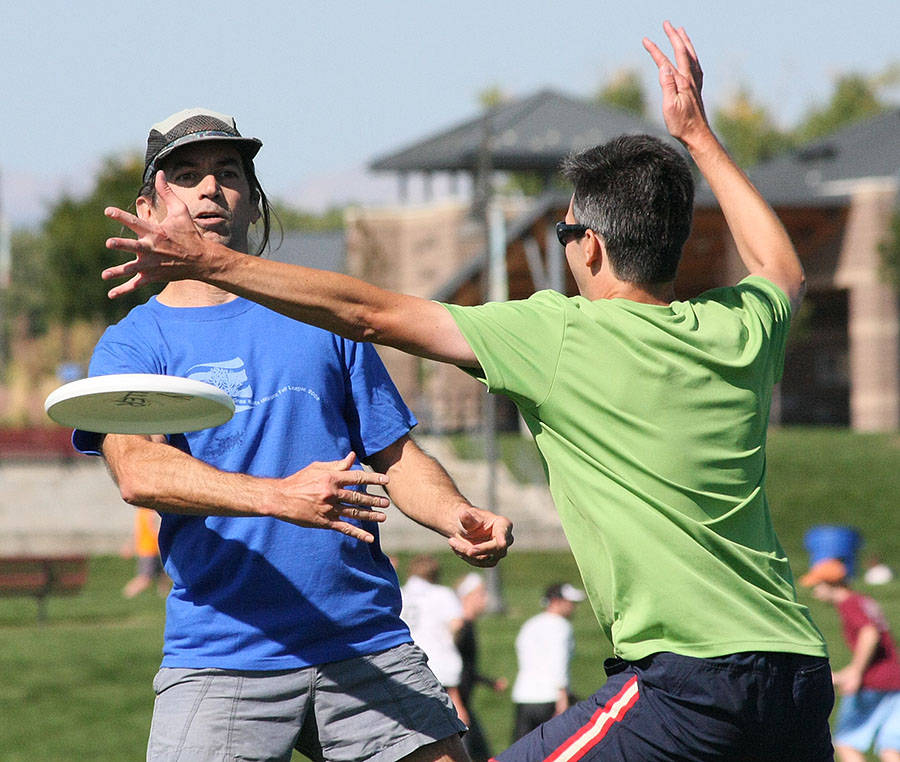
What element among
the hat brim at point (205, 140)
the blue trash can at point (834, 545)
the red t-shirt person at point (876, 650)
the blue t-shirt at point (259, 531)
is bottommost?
the red t-shirt person at point (876, 650)

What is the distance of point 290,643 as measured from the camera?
3678 millimetres

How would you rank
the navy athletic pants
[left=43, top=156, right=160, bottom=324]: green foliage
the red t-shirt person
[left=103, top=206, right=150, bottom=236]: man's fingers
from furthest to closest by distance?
1. [left=43, top=156, right=160, bottom=324]: green foliage
2. the red t-shirt person
3. the navy athletic pants
4. [left=103, top=206, right=150, bottom=236]: man's fingers

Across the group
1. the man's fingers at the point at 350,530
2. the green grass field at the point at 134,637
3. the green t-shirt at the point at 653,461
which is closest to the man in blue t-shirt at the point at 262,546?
the man's fingers at the point at 350,530

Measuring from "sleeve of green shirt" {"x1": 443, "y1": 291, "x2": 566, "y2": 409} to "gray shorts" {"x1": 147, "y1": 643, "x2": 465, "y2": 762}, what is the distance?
3.22ft

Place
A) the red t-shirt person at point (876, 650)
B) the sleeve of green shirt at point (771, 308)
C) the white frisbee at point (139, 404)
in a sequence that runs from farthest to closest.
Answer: the red t-shirt person at point (876, 650)
the sleeve of green shirt at point (771, 308)
the white frisbee at point (139, 404)

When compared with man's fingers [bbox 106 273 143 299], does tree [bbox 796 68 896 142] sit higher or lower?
higher

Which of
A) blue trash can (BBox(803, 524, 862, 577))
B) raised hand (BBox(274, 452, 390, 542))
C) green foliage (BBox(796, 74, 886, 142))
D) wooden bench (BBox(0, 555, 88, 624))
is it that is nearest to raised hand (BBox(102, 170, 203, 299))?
raised hand (BBox(274, 452, 390, 542))

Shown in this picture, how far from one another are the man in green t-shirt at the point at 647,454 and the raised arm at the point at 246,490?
38cm

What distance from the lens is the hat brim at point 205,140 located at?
3852 millimetres

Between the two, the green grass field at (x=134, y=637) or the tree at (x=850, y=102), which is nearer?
the green grass field at (x=134, y=637)

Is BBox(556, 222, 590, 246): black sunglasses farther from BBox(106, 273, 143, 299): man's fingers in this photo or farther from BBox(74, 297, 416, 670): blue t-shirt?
BBox(106, 273, 143, 299): man's fingers

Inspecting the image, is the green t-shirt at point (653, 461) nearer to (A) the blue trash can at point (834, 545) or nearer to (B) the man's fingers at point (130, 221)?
(B) the man's fingers at point (130, 221)

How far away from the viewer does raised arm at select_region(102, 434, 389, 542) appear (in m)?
3.27

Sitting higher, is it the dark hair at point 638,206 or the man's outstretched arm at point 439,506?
the dark hair at point 638,206
